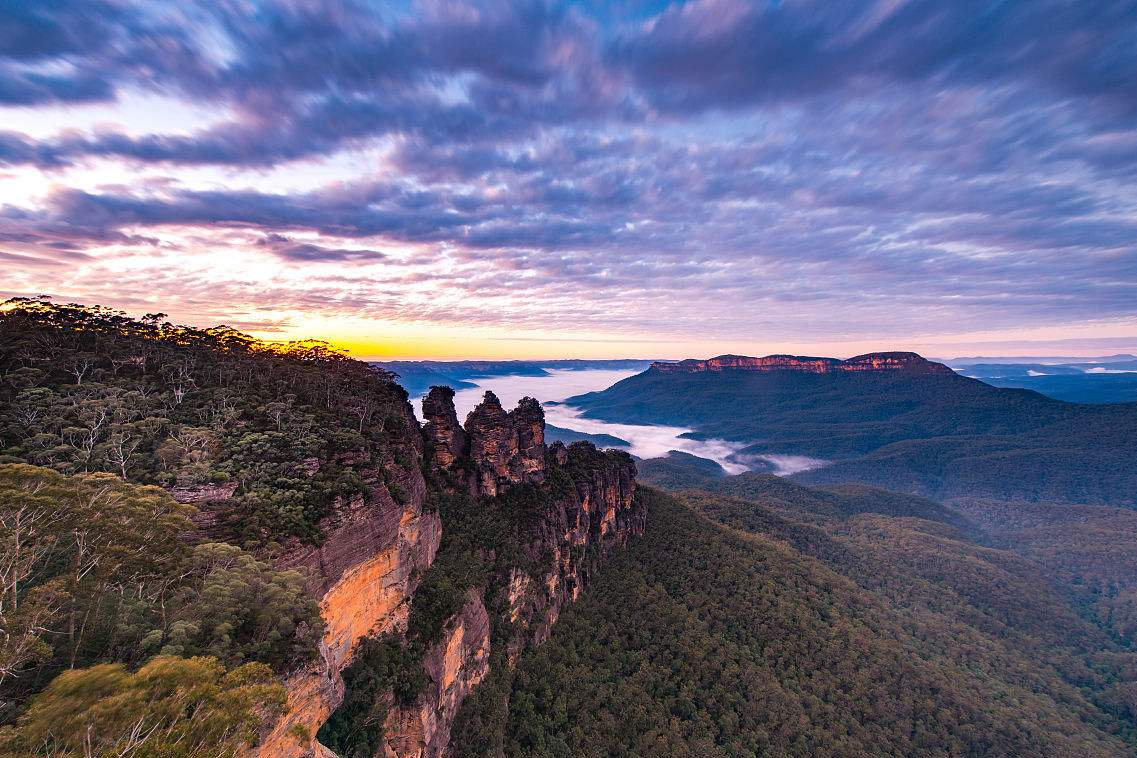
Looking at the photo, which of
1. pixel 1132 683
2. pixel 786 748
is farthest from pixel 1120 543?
pixel 786 748

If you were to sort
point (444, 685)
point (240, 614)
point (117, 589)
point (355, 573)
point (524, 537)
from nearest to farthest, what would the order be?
1. point (117, 589)
2. point (240, 614)
3. point (355, 573)
4. point (444, 685)
5. point (524, 537)

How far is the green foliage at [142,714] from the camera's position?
1040 centimetres

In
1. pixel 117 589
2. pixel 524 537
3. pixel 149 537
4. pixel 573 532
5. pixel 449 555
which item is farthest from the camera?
pixel 573 532

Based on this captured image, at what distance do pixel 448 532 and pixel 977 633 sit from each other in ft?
380

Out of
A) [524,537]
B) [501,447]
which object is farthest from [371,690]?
[501,447]

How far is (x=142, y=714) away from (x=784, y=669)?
7273 cm

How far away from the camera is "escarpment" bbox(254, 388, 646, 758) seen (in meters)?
27.4

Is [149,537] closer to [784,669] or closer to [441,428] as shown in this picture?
[441,428]

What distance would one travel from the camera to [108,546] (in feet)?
54.1

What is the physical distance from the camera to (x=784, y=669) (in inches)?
2366

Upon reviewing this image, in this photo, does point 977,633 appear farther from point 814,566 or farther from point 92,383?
point 92,383

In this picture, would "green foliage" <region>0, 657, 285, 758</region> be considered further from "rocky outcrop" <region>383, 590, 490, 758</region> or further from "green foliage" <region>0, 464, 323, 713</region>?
"rocky outcrop" <region>383, 590, 490, 758</region>

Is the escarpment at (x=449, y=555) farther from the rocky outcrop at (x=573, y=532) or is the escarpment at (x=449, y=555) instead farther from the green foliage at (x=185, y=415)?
the green foliage at (x=185, y=415)

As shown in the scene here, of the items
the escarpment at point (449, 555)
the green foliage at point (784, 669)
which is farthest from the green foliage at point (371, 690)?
the green foliage at point (784, 669)
